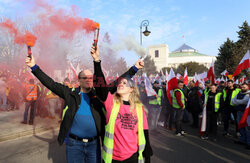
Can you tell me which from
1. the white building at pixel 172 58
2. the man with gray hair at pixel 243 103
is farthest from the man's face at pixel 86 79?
the white building at pixel 172 58

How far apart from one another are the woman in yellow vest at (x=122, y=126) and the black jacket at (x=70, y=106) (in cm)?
16

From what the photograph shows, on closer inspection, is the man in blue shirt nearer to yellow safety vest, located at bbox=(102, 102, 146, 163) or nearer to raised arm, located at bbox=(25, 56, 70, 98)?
raised arm, located at bbox=(25, 56, 70, 98)

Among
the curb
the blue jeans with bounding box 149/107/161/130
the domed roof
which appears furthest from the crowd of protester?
the domed roof

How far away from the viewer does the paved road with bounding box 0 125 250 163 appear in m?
4.46

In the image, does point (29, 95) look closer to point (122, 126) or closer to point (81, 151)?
point (81, 151)

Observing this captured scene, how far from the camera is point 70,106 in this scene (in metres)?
2.40

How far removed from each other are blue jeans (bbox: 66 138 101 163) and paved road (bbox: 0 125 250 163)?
2.15 m

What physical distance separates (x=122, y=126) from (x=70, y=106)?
2.36 ft

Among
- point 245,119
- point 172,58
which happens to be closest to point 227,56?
point 245,119

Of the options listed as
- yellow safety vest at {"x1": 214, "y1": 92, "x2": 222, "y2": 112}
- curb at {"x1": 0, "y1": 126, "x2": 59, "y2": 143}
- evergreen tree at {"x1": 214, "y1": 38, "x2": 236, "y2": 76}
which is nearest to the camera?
curb at {"x1": 0, "y1": 126, "x2": 59, "y2": 143}

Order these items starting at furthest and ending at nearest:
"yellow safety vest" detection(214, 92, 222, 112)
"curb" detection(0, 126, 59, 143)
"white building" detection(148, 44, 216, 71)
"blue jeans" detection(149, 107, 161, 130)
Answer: "white building" detection(148, 44, 216, 71) → "blue jeans" detection(149, 107, 161, 130) → "yellow safety vest" detection(214, 92, 222, 112) → "curb" detection(0, 126, 59, 143)

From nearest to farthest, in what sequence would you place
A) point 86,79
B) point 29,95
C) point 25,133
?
1. point 86,79
2. point 25,133
3. point 29,95

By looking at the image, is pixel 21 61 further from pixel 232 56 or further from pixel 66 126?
pixel 232 56

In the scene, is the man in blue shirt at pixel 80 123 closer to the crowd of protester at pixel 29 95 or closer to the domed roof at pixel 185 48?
the crowd of protester at pixel 29 95
